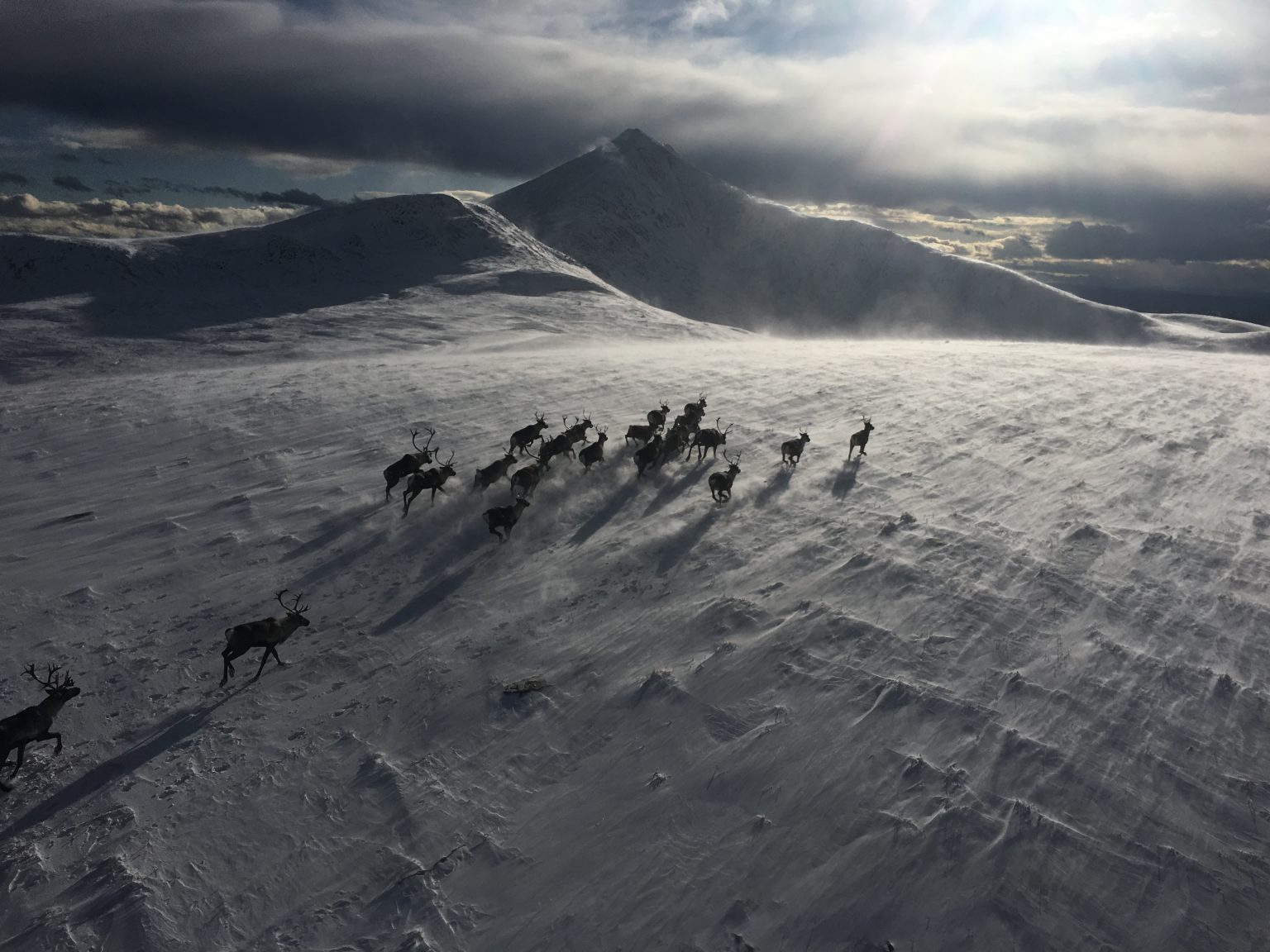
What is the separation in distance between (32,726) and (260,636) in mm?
2439

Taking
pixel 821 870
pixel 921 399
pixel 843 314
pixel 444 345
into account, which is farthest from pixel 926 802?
pixel 843 314

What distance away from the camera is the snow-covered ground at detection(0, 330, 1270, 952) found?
673 centimetres

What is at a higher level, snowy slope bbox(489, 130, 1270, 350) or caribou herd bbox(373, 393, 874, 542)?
snowy slope bbox(489, 130, 1270, 350)

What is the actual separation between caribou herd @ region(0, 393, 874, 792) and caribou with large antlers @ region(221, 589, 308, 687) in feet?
0.04

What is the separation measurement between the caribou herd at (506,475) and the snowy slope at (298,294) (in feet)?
77.4

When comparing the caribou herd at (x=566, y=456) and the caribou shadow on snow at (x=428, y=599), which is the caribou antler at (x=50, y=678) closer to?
the caribou shadow on snow at (x=428, y=599)

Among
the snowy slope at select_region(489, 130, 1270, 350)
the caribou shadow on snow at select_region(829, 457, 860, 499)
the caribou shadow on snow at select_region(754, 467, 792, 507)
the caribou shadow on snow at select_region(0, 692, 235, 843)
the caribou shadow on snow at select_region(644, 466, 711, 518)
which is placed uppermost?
the snowy slope at select_region(489, 130, 1270, 350)

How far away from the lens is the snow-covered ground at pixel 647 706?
6.73 metres

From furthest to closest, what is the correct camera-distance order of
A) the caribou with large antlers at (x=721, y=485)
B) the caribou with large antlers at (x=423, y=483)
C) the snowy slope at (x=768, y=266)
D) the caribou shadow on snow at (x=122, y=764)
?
the snowy slope at (x=768, y=266) < the caribou with large antlers at (x=721, y=485) < the caribou with large antlers at (x=423, y=483) < the caribou shadow on snow at (x=122, y=764)

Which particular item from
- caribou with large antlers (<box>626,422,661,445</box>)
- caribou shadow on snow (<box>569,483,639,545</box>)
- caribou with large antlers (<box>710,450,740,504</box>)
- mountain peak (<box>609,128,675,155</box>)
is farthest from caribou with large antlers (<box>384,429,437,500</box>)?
mountain peak (<box>609,128,675,155</box>)

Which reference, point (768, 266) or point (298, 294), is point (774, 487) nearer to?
point (298, 294)

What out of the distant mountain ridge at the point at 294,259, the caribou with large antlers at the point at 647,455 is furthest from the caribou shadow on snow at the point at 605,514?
the distant mountain ridge at the point at 294,259

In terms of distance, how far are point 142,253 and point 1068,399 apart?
62.6 m

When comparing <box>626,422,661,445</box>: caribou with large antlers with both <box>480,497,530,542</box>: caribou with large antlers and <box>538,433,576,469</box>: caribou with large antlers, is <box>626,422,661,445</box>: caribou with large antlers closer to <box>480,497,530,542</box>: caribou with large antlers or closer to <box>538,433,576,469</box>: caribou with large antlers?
<box>538,433,576,469</box>: caribou with large antlers
